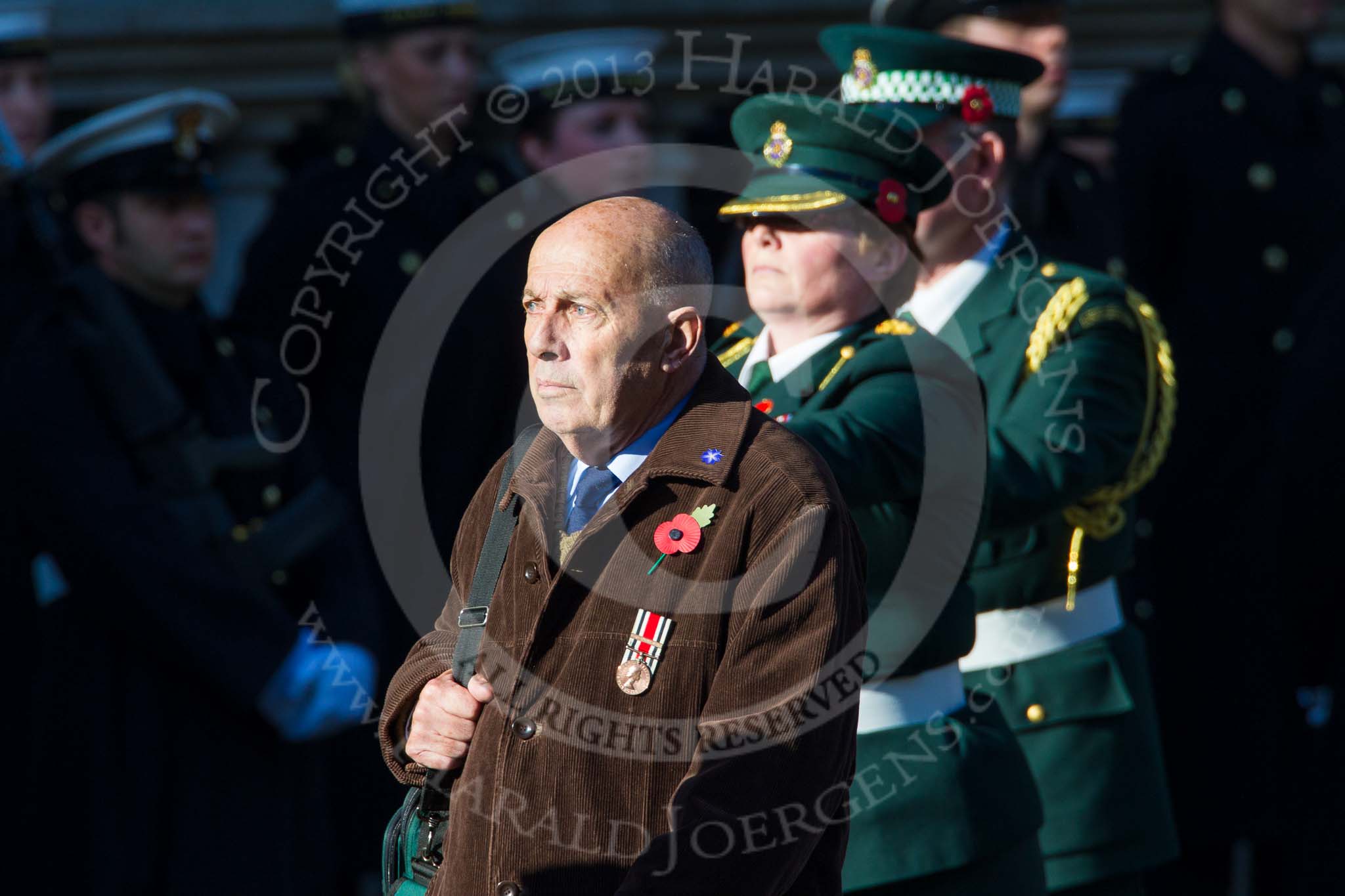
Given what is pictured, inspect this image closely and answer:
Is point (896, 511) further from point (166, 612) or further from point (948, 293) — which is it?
point (166, 612)

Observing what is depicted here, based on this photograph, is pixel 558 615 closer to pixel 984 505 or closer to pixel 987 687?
pixel 984 505

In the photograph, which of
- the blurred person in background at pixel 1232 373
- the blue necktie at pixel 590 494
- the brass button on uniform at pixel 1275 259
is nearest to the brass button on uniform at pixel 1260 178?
the blurred person in background at pixel 1232 373

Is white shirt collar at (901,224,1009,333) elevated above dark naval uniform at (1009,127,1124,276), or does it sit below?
below

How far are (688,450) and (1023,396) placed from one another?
1.33 m

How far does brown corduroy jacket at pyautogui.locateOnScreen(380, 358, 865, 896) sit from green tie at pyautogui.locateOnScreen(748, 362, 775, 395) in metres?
0.70

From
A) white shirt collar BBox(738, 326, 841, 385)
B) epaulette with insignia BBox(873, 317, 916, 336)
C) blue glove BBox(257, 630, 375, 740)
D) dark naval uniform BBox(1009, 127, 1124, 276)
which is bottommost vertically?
blue glove BBox(257, 630, 375, 740)

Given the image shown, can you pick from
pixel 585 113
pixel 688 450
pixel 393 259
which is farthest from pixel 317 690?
pixel 688 450

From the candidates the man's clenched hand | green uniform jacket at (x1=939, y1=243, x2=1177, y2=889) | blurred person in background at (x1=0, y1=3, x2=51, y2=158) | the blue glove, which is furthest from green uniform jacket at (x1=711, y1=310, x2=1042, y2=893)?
blurred person in background at (x1=0, y1=3, x2=51, y2=158)

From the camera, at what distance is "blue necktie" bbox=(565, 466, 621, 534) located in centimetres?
248

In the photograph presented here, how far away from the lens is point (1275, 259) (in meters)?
5.80

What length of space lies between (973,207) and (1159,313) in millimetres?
2287

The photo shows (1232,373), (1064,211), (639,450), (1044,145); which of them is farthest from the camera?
(1232,373)

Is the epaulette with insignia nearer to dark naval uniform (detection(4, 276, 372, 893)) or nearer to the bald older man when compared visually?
the bald older man

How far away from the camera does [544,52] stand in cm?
612
